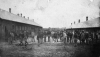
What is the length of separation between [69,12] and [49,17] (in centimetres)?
227

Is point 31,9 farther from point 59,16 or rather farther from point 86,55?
point 86,55

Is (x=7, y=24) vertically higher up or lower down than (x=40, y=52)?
higher up

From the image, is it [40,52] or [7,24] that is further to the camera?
[7,24]

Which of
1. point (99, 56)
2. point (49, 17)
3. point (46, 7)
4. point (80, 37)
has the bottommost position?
point (99, 56)

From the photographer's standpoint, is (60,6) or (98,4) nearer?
(98,4)

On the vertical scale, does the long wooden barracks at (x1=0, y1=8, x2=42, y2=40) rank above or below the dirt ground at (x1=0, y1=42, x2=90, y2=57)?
above

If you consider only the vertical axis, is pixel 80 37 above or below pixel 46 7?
below

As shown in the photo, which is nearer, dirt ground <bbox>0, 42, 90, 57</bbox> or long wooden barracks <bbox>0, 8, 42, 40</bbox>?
dirt ground <bbox>0, 42, 90, 57</bbox>

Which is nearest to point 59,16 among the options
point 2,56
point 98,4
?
point 98,4

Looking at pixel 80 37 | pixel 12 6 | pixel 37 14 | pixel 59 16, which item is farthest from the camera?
pixel 80 37

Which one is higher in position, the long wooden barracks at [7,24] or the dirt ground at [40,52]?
the long wooden barracks at [7,24]

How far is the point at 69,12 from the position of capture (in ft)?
40.2

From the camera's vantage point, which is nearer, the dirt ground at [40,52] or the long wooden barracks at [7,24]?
the dirt ground at [40,52]

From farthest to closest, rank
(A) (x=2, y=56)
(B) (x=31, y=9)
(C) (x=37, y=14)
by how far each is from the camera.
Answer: (C) (x=37, y=14)
(B) (x=31, y=9)
(A) (x=2, y=56)
